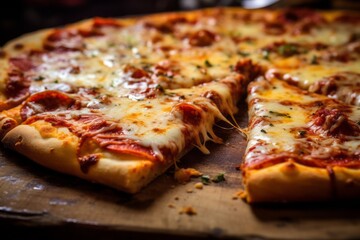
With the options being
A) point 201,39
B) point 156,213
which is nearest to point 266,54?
point 201,39

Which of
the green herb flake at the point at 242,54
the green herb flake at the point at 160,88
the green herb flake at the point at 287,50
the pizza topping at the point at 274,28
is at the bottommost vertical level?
the pizza topping at the point at 274,28

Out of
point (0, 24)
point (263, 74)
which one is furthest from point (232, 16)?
point (0, 24)

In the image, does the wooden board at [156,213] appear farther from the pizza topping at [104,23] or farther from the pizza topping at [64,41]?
the pizza topping at [104,23]

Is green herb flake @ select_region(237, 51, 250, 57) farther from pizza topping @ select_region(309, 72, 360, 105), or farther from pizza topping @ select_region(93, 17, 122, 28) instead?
pizza topping @ select_region(93, 17, 122, 28)

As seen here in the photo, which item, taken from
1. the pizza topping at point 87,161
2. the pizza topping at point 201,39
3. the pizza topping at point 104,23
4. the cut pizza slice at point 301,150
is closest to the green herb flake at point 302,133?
the cut pizza slice at point 301,150

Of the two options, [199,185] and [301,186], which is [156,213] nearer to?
[199,185]

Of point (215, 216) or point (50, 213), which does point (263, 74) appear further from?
point (50, 213)
